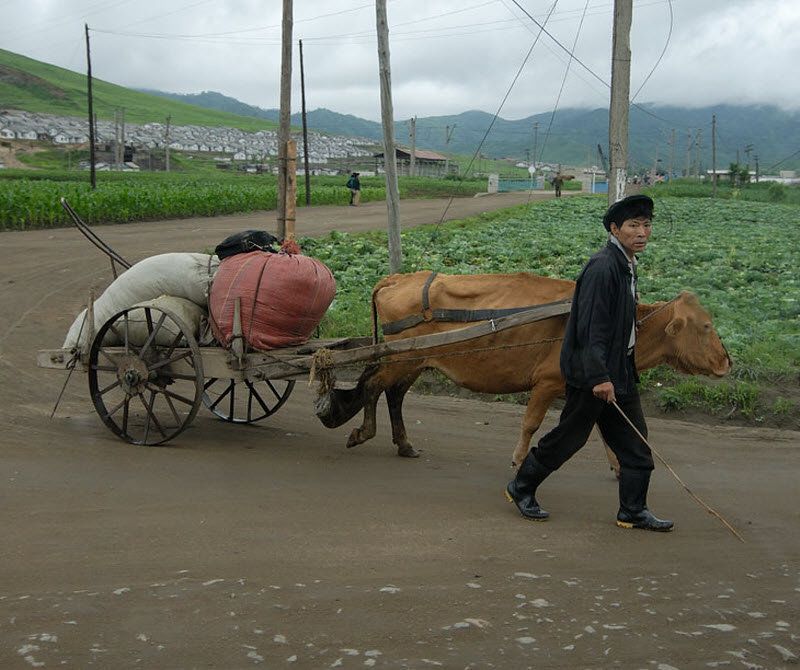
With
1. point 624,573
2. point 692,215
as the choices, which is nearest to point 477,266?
point 624,573

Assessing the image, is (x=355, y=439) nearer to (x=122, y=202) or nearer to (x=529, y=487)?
(x=529, y=487)

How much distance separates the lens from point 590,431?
20.6 ft

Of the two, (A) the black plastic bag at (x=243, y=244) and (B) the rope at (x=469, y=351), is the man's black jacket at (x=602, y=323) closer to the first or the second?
(B) the rope at (x=469, y=351)

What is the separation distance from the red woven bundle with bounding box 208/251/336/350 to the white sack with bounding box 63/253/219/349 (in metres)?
0.40

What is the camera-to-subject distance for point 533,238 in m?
27.8

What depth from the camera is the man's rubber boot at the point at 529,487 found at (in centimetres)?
643

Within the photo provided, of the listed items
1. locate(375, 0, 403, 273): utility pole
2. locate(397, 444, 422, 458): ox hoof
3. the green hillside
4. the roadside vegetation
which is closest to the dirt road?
locate(397, 444, 422, 458): ox hoof

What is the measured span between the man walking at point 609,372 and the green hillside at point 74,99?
123 metres

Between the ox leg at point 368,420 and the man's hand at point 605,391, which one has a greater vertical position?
the man's hand at point 605,391

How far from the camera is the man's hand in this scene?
593 cm

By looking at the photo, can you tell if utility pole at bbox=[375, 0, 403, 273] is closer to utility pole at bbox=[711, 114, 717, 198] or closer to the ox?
the ox

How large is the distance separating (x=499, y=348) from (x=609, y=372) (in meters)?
1.55

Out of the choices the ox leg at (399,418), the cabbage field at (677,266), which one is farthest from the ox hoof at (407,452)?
the cabbage field at (677,266)

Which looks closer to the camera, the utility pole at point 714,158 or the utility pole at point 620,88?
the utility pole at point 620,88
